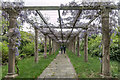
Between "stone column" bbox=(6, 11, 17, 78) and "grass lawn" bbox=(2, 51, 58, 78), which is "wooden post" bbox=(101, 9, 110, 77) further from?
"stone column" bbox=(6, 11, 17, 78)

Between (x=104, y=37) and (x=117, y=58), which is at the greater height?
(x=104, y=37)

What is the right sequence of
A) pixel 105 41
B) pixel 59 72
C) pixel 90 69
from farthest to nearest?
pixel 90 69 → pixel 59 72 → pixel 105 41

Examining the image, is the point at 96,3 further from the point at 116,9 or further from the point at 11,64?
the point at 11,64

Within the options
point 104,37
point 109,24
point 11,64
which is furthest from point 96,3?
point 11,64

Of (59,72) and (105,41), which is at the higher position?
(105,41)

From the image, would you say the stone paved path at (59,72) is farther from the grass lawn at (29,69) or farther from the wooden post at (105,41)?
the wooden post at (105,41)

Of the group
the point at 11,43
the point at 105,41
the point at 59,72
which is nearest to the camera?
the point at 105,41

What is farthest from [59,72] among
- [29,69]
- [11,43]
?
[11,43]

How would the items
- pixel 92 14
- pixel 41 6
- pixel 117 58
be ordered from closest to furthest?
pixel 41 6, pixel 92 14, pixel 117 58

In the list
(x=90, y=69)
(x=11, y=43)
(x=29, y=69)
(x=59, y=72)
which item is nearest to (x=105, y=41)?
(x=90, y=69)

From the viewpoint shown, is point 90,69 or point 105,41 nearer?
point 105,41

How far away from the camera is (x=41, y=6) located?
504cm

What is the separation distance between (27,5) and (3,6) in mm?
895

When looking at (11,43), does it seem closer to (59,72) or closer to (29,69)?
(29,69)
